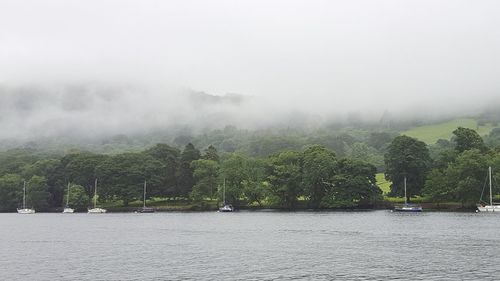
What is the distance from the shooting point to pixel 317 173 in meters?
182

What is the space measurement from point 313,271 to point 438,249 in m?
24.2

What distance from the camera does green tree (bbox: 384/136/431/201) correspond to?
18025cm

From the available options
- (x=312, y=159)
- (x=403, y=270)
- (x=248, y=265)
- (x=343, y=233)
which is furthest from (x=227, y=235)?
(x=312, y=159)

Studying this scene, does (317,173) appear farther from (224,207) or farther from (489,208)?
(489,208)

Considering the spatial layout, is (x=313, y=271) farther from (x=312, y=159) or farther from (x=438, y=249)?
(x=312, y=159)

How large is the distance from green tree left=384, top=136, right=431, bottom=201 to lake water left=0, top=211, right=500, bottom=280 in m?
79.5

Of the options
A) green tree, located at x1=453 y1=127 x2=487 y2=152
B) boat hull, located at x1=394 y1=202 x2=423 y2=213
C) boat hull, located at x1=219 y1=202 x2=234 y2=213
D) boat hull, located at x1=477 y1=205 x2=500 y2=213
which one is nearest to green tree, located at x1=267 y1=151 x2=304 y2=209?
boat hull, located at x1=219 y1=202 x2=234 y2=213

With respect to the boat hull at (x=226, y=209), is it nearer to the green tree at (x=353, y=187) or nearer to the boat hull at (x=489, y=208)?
the green tree at (x=353, y=187)

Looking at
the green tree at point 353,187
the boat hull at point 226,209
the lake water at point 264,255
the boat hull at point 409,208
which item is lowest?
the lake water at point 264,255

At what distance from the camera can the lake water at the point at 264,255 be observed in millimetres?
51938

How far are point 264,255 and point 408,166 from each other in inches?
4955

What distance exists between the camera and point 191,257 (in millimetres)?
65125

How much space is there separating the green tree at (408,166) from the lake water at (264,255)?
79.5 m

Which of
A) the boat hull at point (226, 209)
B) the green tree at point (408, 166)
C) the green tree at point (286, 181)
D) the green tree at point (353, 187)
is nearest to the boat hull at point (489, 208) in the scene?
the green tree at point (408, 166)
